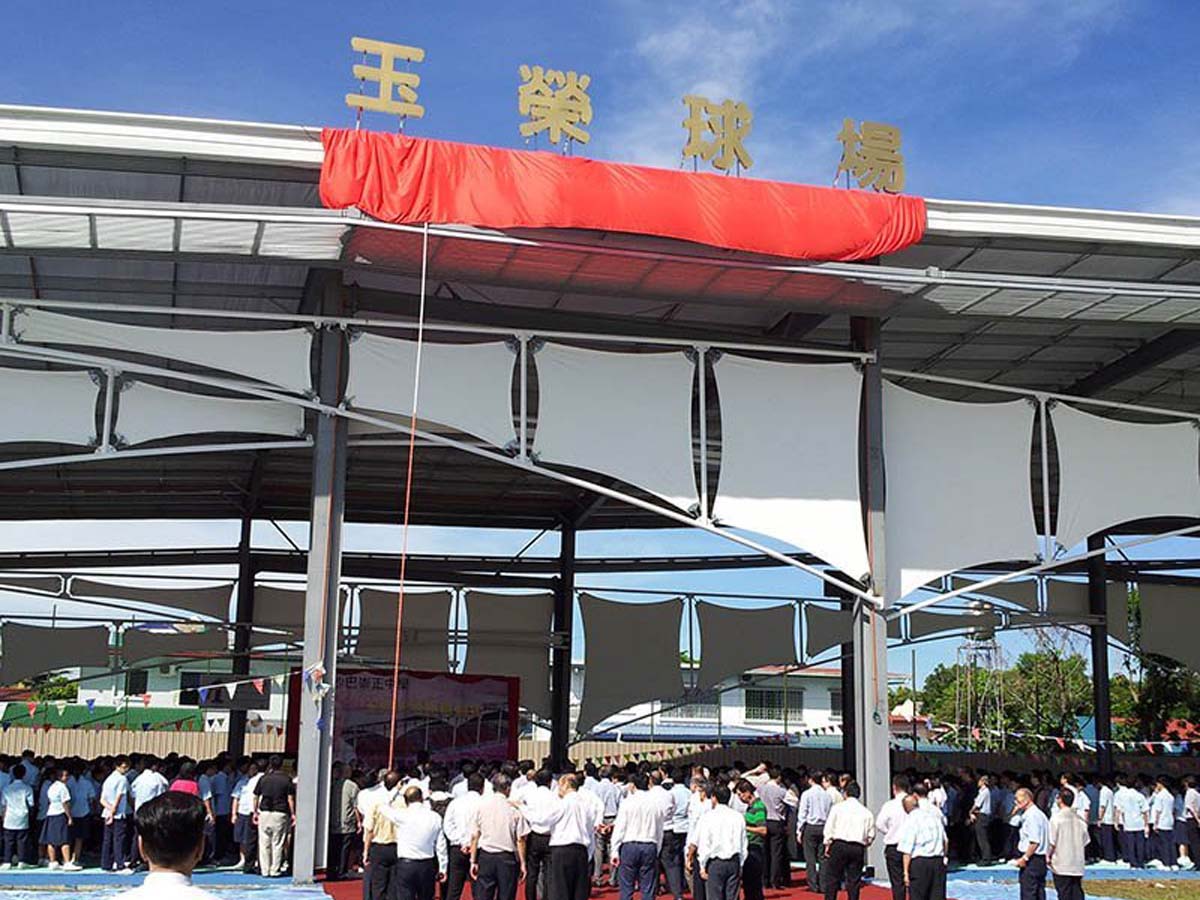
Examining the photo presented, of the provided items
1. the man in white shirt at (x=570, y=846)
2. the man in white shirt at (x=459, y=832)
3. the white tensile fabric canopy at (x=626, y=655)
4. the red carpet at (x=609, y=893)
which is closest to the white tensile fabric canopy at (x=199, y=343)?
the red carpet at (x=609, y=893)

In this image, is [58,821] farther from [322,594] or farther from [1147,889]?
[1147,889]

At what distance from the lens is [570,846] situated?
1084 cm

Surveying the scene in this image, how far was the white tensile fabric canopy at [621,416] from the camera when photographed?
15.3 metres

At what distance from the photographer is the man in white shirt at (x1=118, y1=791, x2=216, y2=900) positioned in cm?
286

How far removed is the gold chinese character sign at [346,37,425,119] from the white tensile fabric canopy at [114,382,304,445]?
12.6 feet

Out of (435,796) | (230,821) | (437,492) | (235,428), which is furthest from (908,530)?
(437,492)

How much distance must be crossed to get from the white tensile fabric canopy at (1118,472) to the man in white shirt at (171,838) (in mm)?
15806

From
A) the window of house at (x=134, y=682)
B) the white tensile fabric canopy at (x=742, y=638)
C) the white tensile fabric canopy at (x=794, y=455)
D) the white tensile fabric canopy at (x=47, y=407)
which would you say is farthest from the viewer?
the window of house at (x=134, y=682)

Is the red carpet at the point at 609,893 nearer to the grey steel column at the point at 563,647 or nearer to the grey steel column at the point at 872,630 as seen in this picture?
the grey steel column at the point at 872,630

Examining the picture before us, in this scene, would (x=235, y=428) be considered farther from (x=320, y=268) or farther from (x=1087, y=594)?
(x=1087, y=594)

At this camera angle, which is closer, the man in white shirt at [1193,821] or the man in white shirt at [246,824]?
the man in white shirt at [246,824]

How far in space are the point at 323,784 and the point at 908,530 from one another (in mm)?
7549

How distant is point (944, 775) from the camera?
19734 mm

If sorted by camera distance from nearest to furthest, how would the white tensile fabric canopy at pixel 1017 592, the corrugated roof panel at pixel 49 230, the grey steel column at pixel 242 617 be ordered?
the corrugated roof panel at pixel 49 230, the white tensile fabric canopy at pixel 1017 592, the grey steel column at pixel 242 617
